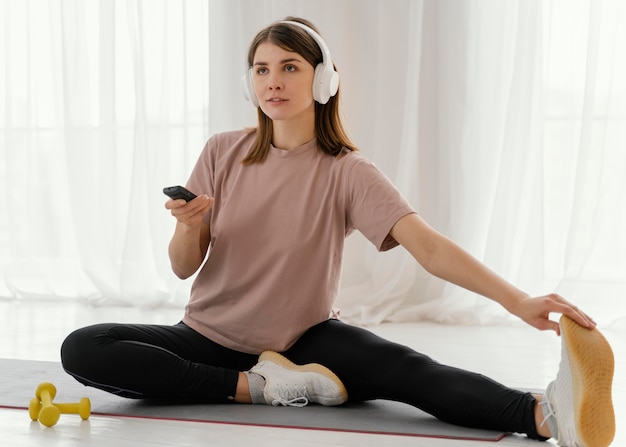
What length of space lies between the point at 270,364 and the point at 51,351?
86cm

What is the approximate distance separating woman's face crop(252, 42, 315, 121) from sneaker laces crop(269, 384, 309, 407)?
1.66ft

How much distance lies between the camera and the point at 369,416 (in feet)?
5.48

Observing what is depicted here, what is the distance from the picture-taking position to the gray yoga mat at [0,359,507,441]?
1573 mm

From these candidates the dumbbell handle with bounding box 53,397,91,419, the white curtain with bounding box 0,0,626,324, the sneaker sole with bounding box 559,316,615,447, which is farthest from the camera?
the white curtain with bounding box 0,0,626,324

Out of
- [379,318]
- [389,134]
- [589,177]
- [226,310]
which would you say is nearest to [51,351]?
[226,310]

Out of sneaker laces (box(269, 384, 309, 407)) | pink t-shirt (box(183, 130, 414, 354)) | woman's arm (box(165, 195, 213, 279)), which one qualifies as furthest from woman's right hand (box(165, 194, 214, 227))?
sneaker laces (box(269, 384, 309, 407))

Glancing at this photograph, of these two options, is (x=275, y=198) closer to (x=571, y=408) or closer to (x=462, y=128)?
(x=571, y=408)

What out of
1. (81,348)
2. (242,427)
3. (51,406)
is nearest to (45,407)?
(51,406)

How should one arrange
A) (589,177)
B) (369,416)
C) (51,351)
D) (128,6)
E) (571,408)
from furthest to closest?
(128,6)
(589,177)
(51,351)
(369,416)
(571,408)

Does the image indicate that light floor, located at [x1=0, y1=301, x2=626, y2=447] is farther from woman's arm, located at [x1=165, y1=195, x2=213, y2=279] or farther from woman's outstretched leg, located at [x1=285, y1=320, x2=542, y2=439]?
woman's arm, located at [x1=165, y1=195, x2=213, y2=279]

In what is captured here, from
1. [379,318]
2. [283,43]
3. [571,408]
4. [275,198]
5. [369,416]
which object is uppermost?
[283,43]

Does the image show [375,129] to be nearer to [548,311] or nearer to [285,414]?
[285,414]

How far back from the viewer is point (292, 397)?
1.74 metres

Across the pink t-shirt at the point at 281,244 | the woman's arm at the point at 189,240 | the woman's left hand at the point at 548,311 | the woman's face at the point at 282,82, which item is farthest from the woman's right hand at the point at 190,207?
the woman's left hand at the point at 548,311
